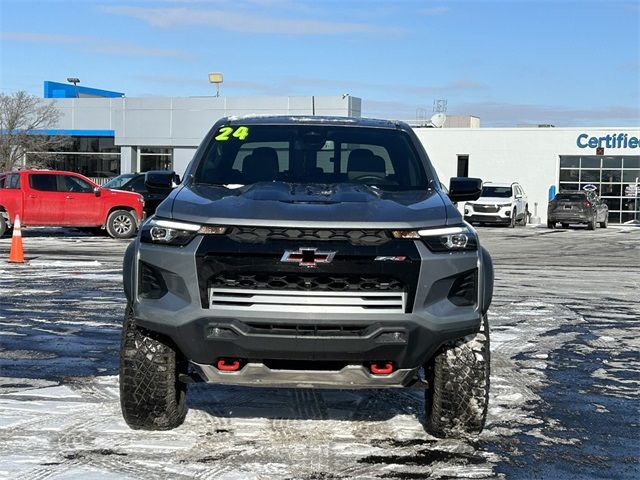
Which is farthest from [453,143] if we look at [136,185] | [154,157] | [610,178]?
[136,185]

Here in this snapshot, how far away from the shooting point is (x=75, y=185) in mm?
22766

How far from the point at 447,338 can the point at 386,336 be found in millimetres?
350

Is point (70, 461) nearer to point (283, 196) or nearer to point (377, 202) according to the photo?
point (283, 196)

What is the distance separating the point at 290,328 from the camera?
15.5 ft

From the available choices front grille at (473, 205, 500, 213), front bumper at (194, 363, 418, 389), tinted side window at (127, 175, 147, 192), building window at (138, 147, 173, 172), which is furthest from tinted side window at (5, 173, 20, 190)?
building window at (138, 147, 173, 172)

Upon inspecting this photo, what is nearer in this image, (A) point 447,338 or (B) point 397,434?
(A) point 447,338

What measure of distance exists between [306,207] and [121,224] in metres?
18.8

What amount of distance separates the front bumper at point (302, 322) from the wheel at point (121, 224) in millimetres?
18661

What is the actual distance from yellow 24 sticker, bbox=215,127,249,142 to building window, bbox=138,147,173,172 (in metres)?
42.7

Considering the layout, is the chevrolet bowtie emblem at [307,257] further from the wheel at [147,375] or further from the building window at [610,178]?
the building window at [610,178]

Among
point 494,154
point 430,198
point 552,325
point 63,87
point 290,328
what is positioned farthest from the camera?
point 63,87

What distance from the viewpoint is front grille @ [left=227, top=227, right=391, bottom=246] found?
15.8 ft

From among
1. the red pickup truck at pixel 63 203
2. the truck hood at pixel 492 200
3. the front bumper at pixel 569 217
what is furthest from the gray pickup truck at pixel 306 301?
the front bumper at pixel 569 217

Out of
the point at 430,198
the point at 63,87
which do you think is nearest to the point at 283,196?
the point at 430,198
